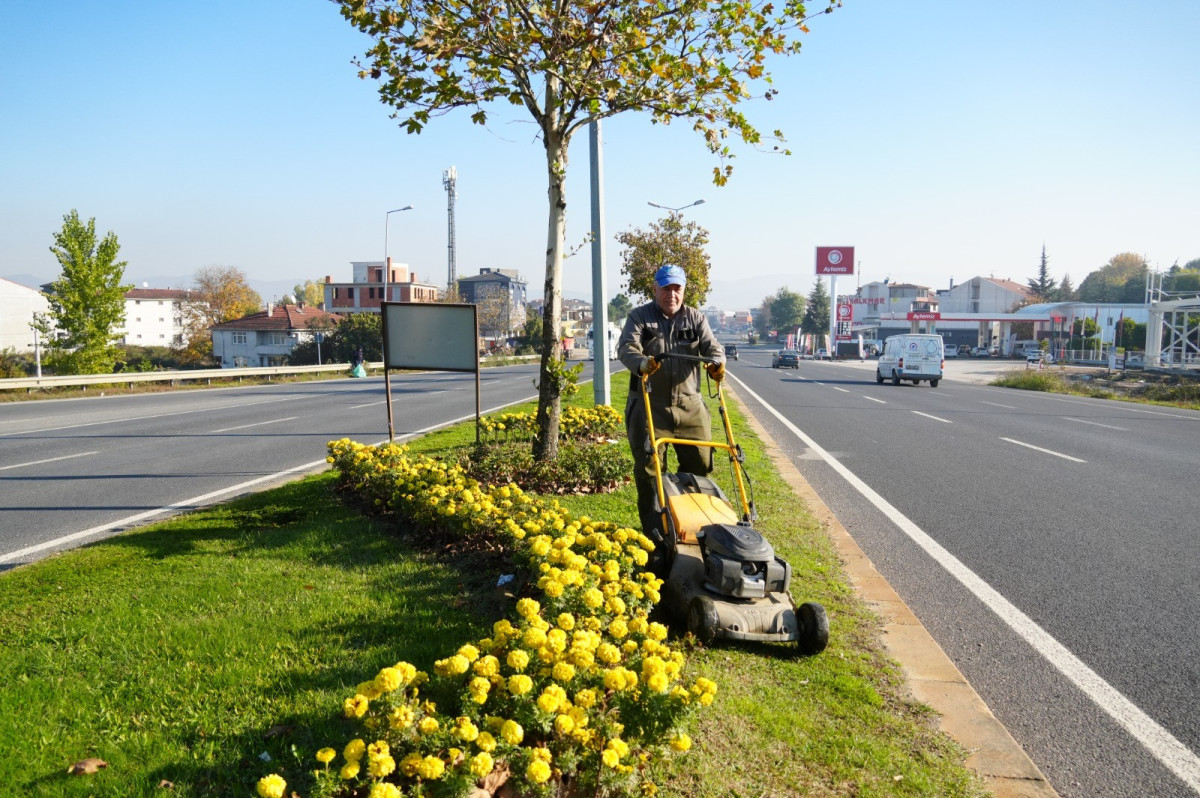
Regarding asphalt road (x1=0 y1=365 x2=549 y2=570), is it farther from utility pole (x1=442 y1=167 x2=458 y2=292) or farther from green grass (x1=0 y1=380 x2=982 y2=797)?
utility pole (x1=442 y1=167 x2=458 y2=292)

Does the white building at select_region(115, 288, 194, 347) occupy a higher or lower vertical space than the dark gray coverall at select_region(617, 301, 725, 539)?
higher

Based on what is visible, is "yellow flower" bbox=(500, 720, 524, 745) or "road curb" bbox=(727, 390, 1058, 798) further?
"road curb" bbox=(727, 390, 1058, 798)

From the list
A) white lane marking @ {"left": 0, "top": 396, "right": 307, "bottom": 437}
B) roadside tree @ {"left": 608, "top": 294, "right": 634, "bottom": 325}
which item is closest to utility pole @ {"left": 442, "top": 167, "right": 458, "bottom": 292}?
roadside tree @ {"left": 608, "top": 294, "right": 634, "bottom": 325}

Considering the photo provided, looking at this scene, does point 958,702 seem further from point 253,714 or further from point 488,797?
point 253,714

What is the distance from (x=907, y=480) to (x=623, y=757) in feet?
25.7

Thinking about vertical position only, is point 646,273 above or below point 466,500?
above

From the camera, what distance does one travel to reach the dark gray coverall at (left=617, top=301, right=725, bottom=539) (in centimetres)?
519

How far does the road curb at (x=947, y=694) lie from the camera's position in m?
2.99

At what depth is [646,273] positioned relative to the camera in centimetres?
2853

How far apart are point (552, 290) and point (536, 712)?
5821mm

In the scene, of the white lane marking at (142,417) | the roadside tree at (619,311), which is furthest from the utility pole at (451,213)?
the white lane marking at (142,417)

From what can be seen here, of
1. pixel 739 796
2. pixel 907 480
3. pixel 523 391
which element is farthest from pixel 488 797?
pixel 523 391

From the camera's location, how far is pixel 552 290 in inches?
316

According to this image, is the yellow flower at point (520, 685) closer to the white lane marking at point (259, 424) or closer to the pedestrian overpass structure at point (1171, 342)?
the white lane marking at point (259, 424)
